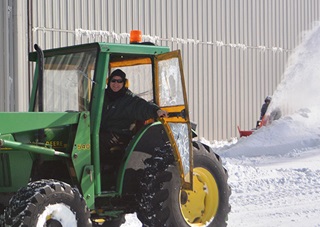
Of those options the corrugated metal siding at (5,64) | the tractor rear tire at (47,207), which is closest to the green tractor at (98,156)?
the tractor rear tire at (47,207)

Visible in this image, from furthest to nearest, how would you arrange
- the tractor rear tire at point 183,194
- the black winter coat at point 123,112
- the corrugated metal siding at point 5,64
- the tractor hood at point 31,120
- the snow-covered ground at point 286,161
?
the corrugated metal siding at point 5,64
the snow-covered ground at point 286,161
the black winter coat at point 123,112
the tractor rear tire at point 183,194
the tractor hood at point 31,120

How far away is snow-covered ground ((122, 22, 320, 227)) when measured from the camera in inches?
298

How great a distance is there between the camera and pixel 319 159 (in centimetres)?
1293

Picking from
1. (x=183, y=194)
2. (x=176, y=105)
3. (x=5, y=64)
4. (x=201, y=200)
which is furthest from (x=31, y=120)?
(x=5, y=64)

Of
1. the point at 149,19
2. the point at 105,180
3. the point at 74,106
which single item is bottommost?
the point at 105,180

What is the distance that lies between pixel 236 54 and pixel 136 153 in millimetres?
15249

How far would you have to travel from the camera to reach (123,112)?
5.80 metres

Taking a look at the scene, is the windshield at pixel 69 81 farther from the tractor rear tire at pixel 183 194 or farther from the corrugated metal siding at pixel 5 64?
the corrugated metal siding at pixel 5 64

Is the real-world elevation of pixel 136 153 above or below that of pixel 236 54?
below

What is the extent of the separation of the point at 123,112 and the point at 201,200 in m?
1.16

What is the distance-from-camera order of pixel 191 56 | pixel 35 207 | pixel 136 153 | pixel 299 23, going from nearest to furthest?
pixel 35 207, pixel 136 153, pixel 191 56, pixel 299 23

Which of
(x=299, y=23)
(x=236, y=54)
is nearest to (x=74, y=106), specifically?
(x=236, y=54)

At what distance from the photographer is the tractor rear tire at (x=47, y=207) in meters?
4.64

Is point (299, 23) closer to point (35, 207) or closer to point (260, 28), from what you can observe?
point (260, 28)
